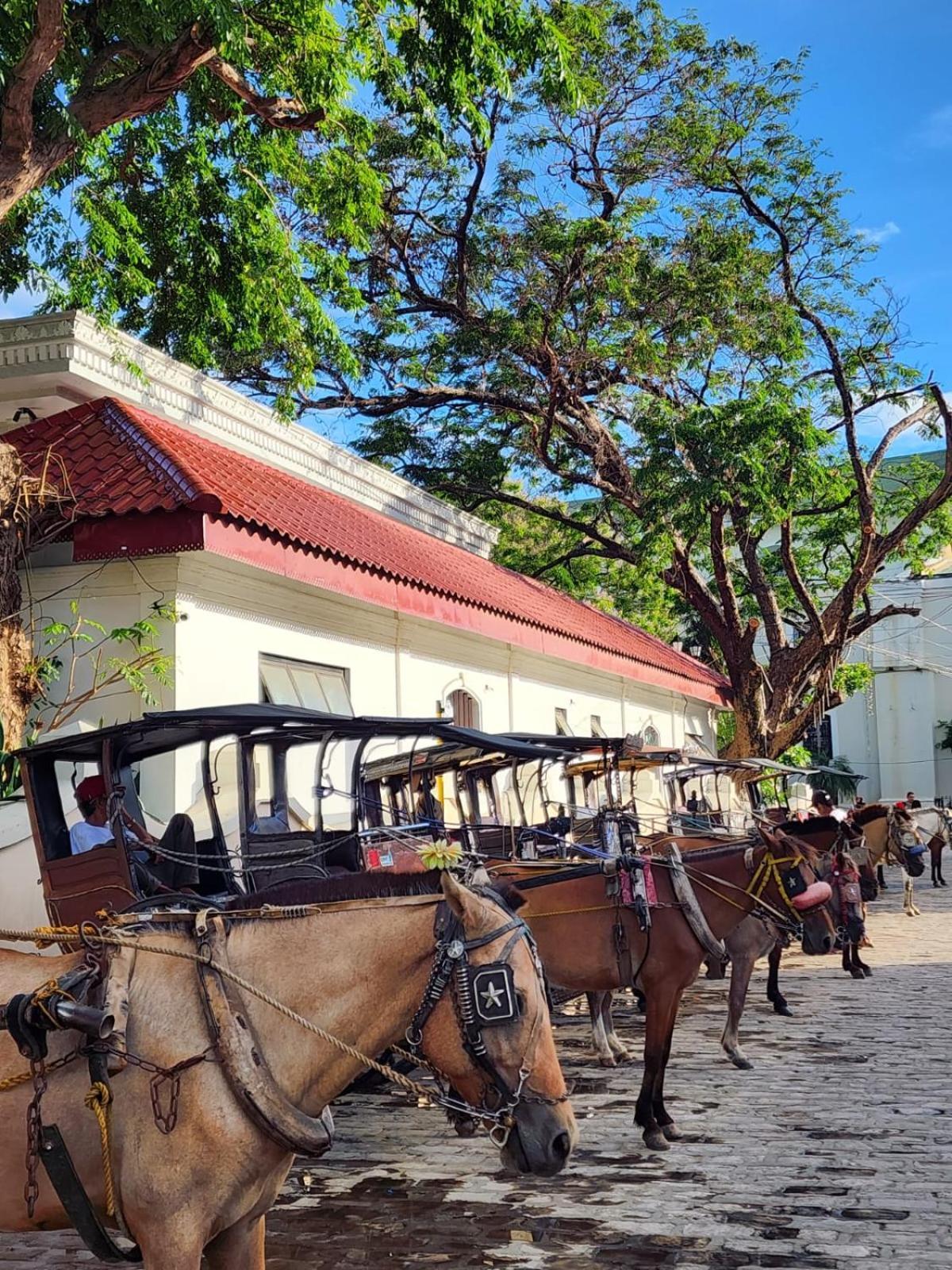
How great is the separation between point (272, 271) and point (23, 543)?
490 centimetres

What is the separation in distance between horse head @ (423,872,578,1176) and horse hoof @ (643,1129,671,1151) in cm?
Answer: 367

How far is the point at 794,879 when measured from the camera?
8.30 metres

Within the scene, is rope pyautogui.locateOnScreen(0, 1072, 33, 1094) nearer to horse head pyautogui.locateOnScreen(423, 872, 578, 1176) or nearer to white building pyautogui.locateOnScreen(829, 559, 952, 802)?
horse head pyautogui.locateOnScreen(423, 872, 578, 1176)

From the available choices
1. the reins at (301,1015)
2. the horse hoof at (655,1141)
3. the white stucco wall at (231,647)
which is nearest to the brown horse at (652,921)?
the horse hoof at (655,1141)

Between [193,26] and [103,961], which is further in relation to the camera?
[193,26]

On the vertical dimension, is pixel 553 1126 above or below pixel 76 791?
below

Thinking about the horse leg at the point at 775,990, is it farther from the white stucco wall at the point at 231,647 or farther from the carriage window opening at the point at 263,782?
the carriage window opening at the point at 263,782

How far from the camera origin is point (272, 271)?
1317 centimetres

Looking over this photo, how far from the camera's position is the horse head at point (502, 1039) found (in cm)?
344

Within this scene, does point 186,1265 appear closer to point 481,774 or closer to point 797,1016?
point 481,774

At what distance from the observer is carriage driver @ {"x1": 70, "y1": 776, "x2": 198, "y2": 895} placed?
665 centimetres

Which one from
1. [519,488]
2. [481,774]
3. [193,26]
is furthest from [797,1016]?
[519,488]

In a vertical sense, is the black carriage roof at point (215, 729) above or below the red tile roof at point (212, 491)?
below

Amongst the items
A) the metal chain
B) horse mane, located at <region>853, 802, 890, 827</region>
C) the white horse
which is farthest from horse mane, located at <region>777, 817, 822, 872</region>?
the white horse
